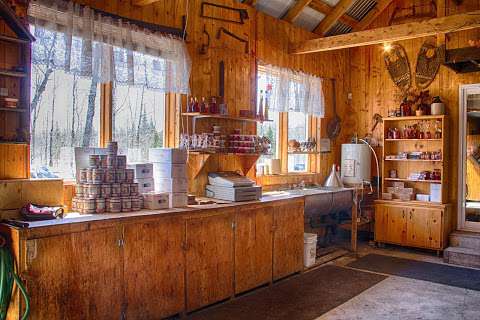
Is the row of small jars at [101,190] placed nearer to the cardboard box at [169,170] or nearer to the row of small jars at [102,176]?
the row of small jars at [102,176]

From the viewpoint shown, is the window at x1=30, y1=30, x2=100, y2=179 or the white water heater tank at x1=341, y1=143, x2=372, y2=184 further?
the white water heater tank at x1=341, y1=143, x2=372, y2=184

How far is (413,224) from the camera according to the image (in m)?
6.36

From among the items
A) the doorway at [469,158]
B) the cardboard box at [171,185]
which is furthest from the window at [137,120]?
the doorway at [469,158]

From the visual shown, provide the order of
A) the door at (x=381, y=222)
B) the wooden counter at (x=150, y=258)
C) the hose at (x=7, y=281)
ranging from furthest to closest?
the door at (x=381, y=222), the wooden counter at (x=150, y=258), the hose at (x=7, y=281)

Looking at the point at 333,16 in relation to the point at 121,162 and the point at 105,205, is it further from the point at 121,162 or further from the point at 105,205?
the point at 105,205

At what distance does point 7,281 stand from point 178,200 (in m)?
1.56

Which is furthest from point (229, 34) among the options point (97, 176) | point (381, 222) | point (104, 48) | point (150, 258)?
A: point (381, 222)

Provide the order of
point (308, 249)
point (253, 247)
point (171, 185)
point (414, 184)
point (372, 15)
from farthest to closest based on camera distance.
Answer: point (372, 15) → point (414, 184) → point (308, 249) → point (253, 247) → point (171, 185)

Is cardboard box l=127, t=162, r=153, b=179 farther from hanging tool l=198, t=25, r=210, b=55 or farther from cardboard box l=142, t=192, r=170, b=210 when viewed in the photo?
hanging tool l=198, t=25, r=210, b=55

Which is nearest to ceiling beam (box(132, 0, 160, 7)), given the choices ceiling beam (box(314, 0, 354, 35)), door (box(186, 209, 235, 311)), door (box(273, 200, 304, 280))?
door (box(186, 209, 235, 311))

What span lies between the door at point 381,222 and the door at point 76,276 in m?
4.62

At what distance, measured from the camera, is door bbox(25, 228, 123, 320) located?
2732 mm

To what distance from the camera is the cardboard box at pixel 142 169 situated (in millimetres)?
3781

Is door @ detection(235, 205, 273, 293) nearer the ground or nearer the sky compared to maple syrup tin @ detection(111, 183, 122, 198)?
nearer the ground
